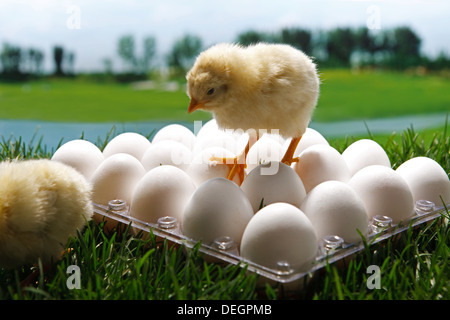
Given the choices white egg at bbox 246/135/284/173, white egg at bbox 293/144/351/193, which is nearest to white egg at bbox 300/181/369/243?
white egg at bbox 293/144/351/193

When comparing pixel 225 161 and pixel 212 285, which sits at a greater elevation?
pixel 225 161

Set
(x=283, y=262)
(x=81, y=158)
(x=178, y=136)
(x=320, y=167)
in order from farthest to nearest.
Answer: (x=178, y=136) < (x=81, y=158) < (x=320, y=167) < (x=283, y=262)

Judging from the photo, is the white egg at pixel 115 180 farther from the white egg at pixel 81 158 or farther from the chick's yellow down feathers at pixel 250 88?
the chick's yellow down feathers at pixel 250 88

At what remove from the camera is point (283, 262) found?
2.38ft

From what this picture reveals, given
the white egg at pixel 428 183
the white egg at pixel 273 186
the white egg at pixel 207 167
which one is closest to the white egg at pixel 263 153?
the white egg at pixel 207 167

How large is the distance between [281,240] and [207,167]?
0.29 metres

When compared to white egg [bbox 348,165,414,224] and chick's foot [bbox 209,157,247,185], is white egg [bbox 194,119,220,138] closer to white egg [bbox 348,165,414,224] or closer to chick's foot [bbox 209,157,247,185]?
chick's foot [bbox 209,157,247,185]

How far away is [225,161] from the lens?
3.16ft

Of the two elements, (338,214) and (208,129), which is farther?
(208,129)

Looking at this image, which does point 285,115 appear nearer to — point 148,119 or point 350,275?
point 350,275

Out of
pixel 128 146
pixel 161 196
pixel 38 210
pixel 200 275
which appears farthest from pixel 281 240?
pixel 128 146

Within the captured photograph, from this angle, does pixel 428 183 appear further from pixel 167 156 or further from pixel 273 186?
pixel 167 156
